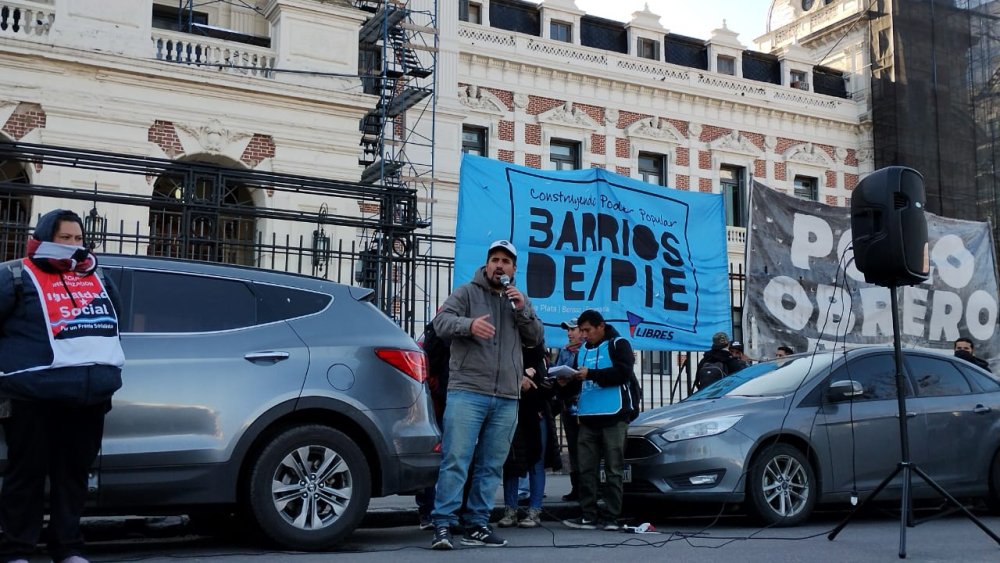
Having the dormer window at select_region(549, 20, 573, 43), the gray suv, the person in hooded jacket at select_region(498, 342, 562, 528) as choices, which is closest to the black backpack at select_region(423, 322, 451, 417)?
the person in hooded jacket at select_region(498, 342, 562, 528)

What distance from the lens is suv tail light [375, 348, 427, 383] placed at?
674 centimetres

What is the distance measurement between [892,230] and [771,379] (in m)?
2.33

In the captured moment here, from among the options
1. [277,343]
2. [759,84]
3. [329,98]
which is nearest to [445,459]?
[277,343]

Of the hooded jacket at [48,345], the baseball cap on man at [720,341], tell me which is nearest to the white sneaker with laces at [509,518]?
the hooded jacket at [48,345]

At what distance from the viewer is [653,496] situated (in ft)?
27.6

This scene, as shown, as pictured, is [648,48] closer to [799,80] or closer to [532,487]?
[799,80]

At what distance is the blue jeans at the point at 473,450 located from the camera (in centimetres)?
690

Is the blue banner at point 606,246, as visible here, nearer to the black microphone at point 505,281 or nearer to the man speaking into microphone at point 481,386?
the man speaking into microphone at point 481,386

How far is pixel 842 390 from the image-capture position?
28.4 ft

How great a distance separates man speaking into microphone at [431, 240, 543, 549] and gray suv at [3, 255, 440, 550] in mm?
205

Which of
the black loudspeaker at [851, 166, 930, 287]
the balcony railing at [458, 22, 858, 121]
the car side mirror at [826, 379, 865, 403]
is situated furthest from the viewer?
the balcony railing at [458, 22, 858, 121]

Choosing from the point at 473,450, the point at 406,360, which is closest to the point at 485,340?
the point at 406,360

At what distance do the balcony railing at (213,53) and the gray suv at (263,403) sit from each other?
39.4 ft

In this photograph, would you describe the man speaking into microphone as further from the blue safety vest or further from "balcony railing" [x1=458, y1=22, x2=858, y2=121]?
"balcony railing" [x1=458, y1=22, x2=858, y2=121]
